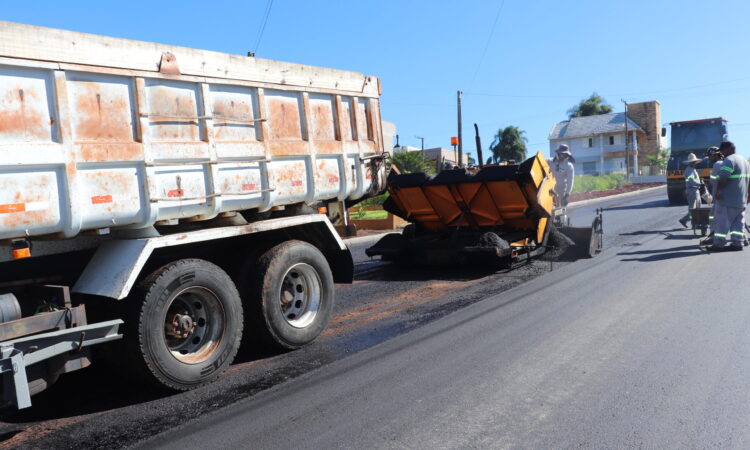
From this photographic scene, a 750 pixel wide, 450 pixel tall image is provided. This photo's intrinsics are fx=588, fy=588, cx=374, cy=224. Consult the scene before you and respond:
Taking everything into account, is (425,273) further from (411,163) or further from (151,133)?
(411,163)

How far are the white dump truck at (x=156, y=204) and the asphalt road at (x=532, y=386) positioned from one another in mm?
825

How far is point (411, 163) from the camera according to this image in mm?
23469

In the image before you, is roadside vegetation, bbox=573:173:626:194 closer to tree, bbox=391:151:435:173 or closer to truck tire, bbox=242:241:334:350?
tree, bbox=391:151:435:173

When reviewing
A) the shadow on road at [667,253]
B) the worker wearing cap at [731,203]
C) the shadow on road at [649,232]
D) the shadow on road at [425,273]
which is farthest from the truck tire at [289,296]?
the shadow on road at [649,232]

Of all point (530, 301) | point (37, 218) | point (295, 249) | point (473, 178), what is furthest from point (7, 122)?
point (473, 178)

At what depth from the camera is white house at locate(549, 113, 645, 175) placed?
2576 inches

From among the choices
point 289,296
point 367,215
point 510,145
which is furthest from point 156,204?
point 510,145

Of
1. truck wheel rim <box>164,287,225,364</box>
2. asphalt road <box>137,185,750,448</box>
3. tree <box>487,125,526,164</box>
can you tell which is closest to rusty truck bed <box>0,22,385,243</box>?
truck wheel rim <box>164,287,225,364</box>

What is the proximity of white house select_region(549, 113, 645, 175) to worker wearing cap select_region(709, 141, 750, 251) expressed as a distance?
56760mm

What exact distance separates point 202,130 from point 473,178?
5358 millimetres

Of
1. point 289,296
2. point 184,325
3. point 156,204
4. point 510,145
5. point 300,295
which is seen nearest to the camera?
point 156,204

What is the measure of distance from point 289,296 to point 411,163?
1847 centimetres

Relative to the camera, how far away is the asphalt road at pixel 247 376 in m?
3.71

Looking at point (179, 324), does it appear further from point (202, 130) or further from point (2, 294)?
point (202, 130)
